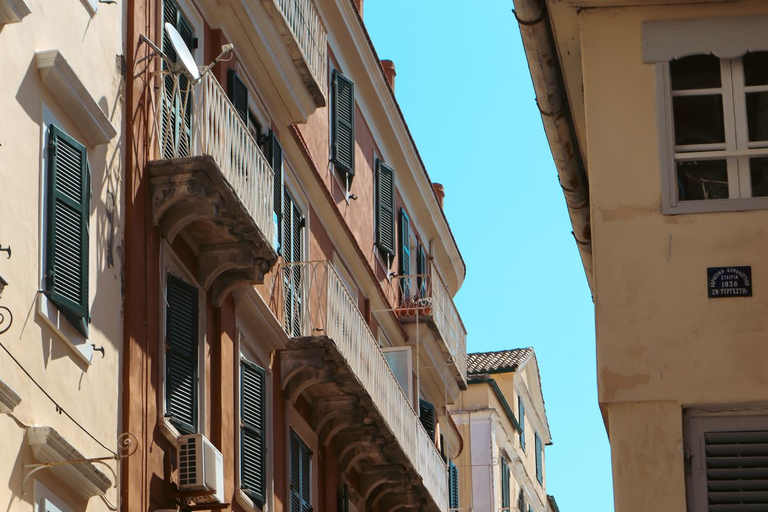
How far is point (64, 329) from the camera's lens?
15156mm

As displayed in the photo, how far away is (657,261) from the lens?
14352 mm

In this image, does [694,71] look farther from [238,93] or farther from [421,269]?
[421,269]

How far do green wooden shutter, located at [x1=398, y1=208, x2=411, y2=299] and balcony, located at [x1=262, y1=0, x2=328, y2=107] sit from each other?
25.4 feet

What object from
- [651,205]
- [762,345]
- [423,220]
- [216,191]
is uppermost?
[423,220]

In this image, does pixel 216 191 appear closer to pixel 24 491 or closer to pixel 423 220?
pixel 24 491

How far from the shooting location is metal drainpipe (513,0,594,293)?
1557 centimetres

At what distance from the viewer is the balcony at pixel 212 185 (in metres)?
17.7

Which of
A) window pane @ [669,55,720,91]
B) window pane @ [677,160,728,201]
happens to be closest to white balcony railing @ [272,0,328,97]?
window pane @ [669,55,720,91]

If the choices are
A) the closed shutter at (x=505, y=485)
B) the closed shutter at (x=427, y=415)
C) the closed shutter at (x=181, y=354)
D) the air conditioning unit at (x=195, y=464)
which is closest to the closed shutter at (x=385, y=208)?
the closed shutter at (x=427, y=415)

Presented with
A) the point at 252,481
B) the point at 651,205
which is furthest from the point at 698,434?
the point at 252,481

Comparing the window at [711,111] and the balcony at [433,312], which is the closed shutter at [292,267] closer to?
the balcony at [433,312]

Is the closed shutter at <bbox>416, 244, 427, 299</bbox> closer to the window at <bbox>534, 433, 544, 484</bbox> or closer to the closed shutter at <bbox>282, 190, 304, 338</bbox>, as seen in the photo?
the closed shutter at <bbox>282, 190, 304, 338</bbox>

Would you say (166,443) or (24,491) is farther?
(166,443)

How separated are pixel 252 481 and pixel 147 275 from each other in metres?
4.00
